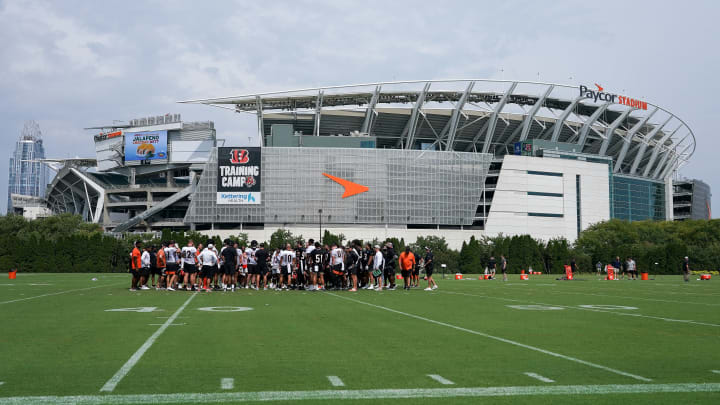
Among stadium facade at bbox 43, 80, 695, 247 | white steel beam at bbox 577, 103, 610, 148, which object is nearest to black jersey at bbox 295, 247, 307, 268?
stadium facade at bbox 43, 80, 695, 247

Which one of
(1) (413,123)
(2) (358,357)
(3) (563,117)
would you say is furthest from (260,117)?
(2) (358,357)

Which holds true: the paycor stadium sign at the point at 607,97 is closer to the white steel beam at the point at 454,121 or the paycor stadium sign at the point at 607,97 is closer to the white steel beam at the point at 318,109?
the white steel beam at the point at 454,121

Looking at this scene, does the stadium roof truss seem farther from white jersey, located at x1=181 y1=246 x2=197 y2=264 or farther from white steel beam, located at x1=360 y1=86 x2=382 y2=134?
white jersey, located at x1=181 y1=246 x2=197 y2=264

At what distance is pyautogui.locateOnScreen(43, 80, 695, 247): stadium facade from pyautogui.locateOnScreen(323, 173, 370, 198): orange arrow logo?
224 millimetres

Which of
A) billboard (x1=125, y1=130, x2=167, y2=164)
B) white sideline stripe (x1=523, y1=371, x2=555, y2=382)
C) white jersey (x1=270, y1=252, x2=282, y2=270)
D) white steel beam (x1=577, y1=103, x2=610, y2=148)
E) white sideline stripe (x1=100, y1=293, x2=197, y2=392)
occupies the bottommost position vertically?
white sideline stripe (x1=100, y1=293, x2=197, y2=392)

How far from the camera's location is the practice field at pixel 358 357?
6.70 metres

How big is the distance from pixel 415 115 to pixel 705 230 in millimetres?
43979

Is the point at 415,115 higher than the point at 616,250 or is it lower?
higher

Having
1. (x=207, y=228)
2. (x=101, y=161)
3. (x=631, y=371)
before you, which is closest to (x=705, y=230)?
(x=207, y=228)

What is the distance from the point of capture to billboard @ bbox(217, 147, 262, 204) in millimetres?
100125

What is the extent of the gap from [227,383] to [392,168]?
9687cm

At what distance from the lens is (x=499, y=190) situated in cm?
10894

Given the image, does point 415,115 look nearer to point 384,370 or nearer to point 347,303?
point 347,303

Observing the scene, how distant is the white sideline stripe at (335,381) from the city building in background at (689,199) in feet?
A: 511
